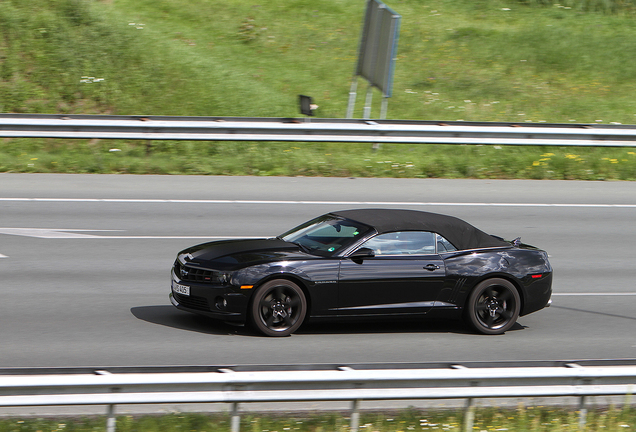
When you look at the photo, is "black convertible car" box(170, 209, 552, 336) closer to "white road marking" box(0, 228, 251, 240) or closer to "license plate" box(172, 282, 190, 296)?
"license plate" box(172, 282, 190, 296)

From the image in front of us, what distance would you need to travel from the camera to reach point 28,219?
42.5ft

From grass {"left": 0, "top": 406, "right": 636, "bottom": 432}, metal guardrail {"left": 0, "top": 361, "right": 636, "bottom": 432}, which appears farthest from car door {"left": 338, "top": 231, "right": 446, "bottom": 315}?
metal guardrail {"left": 0, "top": 361, "right": 636, "bottom": 432}

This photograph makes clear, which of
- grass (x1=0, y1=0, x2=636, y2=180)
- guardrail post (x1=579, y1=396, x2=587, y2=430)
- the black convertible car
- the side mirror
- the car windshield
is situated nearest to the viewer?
guardrail post (x1=579, y1=396, x2=587, y2=430)

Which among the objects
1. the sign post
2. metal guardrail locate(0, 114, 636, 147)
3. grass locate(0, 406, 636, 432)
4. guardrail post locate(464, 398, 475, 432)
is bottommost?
grass locate(0, 406, 636, 432)

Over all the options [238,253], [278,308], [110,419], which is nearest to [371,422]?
[110,419]

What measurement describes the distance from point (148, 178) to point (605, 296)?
9102mm

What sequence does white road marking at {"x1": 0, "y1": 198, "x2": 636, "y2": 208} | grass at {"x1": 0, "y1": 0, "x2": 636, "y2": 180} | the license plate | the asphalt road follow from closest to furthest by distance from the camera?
the asphalt road → the license plate → white road marking at {"x1": 0, "y1": 198, "x2": 636, "y2": 208} → grass at {"x1": 0, "y1": 0, "x2": 636, "y2": 180}

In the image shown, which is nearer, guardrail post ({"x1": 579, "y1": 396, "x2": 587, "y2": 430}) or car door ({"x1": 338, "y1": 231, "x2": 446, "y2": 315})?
guardrail post ({"x1": 579, "y1": 396, "x2": 587, "y2": 430})

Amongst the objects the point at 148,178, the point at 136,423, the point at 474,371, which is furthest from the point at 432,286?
the point at 148,178

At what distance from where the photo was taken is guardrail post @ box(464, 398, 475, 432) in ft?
19.2

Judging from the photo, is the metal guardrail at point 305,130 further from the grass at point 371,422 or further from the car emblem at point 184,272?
the grass at point 371,422

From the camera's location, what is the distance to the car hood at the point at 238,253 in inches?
333

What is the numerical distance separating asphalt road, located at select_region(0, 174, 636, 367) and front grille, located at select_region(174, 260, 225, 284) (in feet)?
1.88

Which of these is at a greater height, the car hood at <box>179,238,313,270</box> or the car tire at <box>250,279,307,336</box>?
the car hood at <box>179,238,313,270</box>
